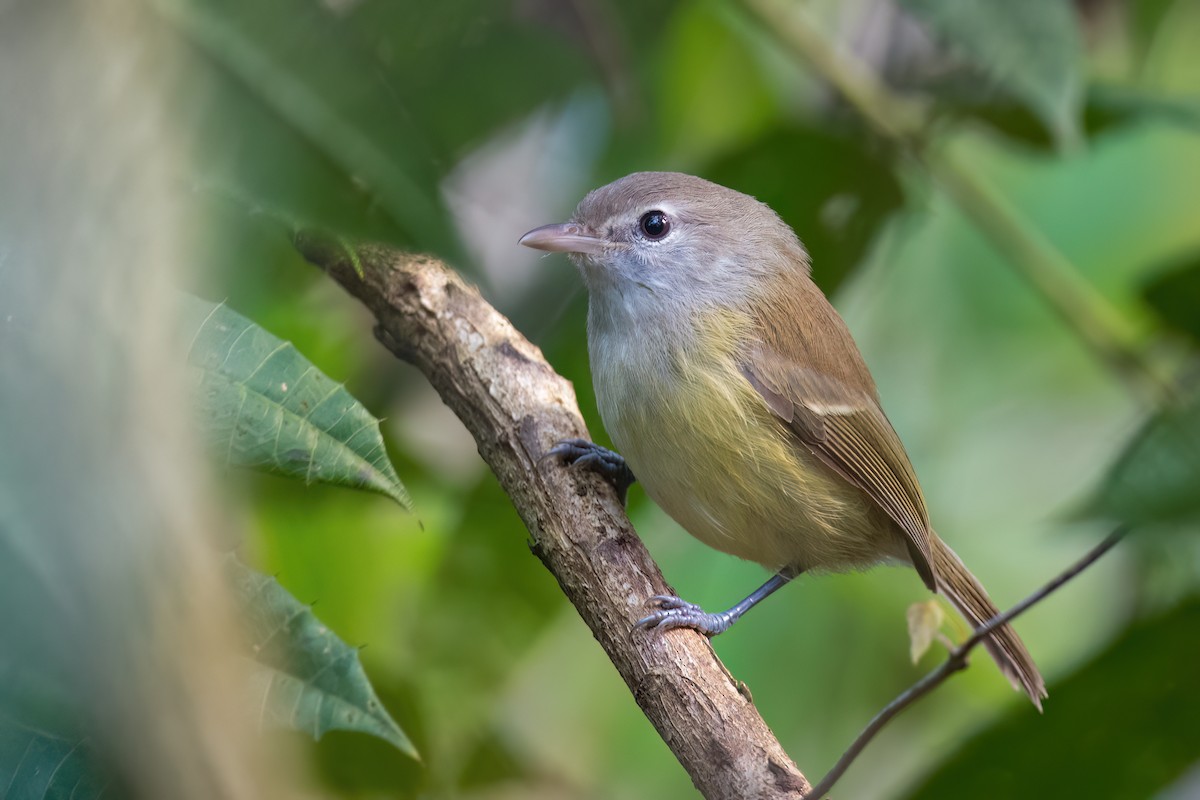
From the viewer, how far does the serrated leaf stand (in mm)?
2164

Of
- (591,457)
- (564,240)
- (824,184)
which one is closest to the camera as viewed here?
(591,457)

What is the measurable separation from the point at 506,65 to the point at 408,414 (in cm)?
133

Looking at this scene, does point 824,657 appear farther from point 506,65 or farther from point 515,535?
point 506,65

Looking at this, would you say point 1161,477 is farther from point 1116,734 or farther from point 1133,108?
point 1133,108

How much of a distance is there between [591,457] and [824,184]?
1.21 meters

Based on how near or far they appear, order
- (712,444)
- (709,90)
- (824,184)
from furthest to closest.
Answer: (709,90)
(824,184)
(712,444)

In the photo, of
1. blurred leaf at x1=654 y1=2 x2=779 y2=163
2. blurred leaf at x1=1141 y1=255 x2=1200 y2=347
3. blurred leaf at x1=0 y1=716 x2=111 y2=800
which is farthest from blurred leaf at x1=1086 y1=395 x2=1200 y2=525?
blurred leaf at x1=654 y1=2 x2=779 y2=163

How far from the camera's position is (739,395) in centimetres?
264

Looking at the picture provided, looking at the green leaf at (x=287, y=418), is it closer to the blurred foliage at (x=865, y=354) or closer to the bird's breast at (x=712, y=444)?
the blurred foliage at (x=865, y=354)

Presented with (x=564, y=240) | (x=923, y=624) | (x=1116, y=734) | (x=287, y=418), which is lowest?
(x=1116, y=734)

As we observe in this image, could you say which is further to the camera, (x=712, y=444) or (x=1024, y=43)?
(x=712, y=444)

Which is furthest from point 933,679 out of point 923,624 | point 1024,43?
point 1024,43

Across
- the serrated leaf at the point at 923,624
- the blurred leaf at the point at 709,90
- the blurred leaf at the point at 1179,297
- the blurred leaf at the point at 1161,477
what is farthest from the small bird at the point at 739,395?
the blurred leaf at the point at 1161,477

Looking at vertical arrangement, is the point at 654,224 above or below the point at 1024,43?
below
